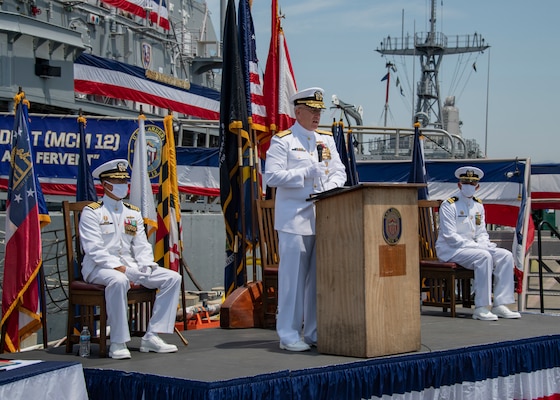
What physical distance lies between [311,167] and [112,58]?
20340 millimetres

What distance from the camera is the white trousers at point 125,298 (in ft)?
17.6

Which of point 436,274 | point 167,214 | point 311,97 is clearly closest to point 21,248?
point 167,214

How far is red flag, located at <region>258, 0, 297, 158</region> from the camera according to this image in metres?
8.04

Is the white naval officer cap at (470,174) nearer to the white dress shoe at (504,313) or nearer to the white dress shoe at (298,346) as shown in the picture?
the white dress shoe at (504,313)

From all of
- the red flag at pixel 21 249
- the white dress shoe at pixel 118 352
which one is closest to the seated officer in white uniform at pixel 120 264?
the white dress shoe at pixel 118 352

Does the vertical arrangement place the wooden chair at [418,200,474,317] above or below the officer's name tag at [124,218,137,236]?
below

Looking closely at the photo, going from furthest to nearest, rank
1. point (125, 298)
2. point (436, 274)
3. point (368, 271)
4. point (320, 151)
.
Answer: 1. point (436, 274)
2. point (320, 151)
3. point (125, 298)
4. point (368, 271)

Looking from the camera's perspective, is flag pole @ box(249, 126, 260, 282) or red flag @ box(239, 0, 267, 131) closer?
flag pole @ box(249, 126, 260, 282)

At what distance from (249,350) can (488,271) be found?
2.82m

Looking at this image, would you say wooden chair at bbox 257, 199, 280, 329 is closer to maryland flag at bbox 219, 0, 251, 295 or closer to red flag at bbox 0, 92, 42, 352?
maryland flag at bbox 219, 0, 251, 295

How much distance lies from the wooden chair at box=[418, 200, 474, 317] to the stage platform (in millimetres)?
919

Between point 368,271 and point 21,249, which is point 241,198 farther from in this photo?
point 368,271

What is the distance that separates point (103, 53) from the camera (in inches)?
953

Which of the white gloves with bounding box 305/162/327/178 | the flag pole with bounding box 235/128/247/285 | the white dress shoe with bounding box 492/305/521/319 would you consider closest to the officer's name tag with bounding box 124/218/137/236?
the white gloves with bounding box 305/162/327/178
